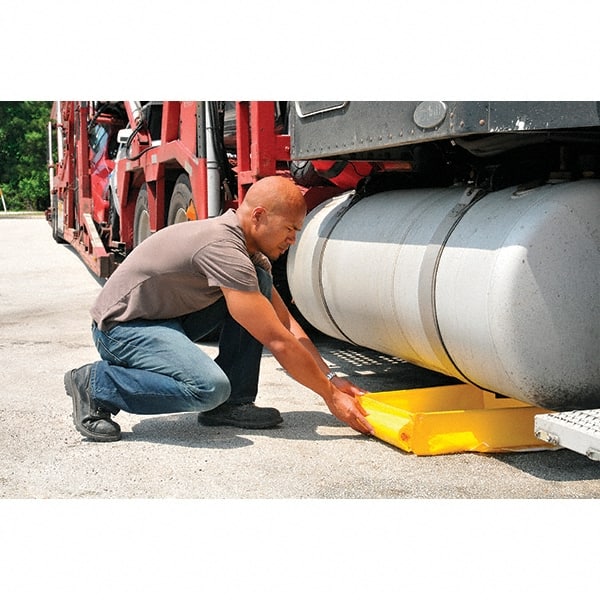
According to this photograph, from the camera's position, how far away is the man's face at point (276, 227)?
10.5 feet

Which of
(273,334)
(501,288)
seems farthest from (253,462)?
(501,288)

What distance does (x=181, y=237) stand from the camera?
3.27m

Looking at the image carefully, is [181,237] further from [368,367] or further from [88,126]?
[88,126]

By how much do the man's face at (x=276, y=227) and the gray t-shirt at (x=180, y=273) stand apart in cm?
8

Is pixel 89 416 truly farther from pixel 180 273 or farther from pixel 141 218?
pixel 141 218

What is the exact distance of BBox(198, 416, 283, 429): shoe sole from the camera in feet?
11.6

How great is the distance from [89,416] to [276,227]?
3.22 feet

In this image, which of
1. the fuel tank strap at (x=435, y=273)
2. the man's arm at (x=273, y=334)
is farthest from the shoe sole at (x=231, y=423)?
the fuel tank strap at (x=435, y=273)

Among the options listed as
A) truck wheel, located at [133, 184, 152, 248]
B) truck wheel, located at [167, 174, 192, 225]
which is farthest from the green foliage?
truck wheel, located at [167, 174, 192, 225]

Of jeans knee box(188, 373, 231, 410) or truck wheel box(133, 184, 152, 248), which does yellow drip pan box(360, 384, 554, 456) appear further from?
truck wheel box(133, 184, 152, 248)

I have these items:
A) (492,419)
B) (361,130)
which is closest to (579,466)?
(492,419)

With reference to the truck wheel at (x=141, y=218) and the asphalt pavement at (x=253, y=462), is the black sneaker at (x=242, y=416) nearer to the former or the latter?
the asphalt pavement at (x=253, y=462)

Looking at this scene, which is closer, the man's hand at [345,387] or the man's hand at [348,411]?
the man's hand at [348,411]

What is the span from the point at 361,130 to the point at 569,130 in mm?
878
